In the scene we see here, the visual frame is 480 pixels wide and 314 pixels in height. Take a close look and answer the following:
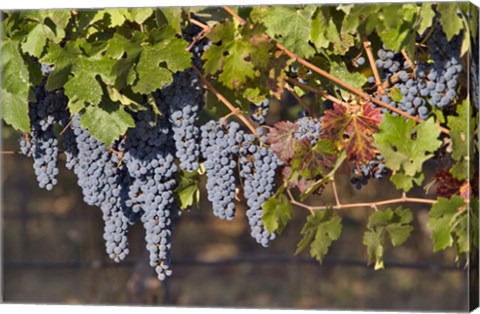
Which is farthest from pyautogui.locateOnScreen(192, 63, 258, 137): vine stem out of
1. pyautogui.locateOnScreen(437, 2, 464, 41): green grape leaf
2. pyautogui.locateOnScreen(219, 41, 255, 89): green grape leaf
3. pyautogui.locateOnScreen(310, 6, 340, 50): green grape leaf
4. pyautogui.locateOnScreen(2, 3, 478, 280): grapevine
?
pyautogui.locateOnScreen(437, 2, 464, 41): green grape leaf

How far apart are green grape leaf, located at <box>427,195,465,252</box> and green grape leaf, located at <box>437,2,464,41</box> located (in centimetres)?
50

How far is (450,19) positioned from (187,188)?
101 centimetres

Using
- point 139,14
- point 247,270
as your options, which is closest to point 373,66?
point 139,14

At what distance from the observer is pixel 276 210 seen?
313cm

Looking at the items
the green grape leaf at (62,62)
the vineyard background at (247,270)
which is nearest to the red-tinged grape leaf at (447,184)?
the green grape leaf at (62,62)

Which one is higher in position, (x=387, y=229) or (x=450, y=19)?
(x=450, y=19)

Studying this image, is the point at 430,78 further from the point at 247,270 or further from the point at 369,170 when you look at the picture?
the point at 247,270

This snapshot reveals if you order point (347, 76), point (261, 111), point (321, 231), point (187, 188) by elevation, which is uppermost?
point (347, 76)

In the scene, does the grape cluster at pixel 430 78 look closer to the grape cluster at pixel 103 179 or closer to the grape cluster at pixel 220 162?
the grape cluster at pixel 220 162

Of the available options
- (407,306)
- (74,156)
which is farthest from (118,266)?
(74,156)

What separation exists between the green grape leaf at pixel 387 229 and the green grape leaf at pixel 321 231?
0.35 feet

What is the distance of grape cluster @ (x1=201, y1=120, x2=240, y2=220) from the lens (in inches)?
125

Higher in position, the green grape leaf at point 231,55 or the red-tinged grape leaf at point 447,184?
the green grape leaf at point 231,55

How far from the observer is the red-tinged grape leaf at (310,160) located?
312 cm
